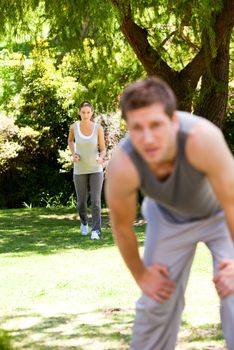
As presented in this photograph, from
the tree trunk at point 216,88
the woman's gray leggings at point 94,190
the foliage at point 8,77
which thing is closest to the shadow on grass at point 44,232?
the woman's gray leggings at point 94,190

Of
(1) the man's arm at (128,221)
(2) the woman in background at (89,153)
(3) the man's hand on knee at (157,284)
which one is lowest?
(3) the man's hand on knee at (157,284)

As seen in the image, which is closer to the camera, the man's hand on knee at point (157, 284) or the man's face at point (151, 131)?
the man's face at point (151, 131)

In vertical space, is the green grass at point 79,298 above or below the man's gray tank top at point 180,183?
below

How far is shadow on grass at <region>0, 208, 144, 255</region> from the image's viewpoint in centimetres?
957

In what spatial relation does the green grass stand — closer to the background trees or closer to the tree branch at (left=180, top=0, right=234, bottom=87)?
the background trees

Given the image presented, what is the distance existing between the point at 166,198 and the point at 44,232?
27.9ft

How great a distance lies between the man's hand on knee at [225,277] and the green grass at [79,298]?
49.4 inches

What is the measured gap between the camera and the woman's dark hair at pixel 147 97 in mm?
3066

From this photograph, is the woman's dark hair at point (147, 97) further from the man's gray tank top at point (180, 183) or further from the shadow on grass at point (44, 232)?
the shadow on grass at point (44, 232)

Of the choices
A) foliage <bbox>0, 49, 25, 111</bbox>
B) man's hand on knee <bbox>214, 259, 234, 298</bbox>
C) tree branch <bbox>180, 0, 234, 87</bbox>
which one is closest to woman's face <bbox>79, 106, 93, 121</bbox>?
tree branch <bbox>180, 0, 234, 87</bbox>

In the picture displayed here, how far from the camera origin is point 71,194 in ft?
59.9

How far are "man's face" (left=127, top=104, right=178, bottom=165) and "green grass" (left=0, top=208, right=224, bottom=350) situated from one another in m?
1.97

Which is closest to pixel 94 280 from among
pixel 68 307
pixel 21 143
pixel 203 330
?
pixel 68 307

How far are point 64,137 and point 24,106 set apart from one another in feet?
3.76
